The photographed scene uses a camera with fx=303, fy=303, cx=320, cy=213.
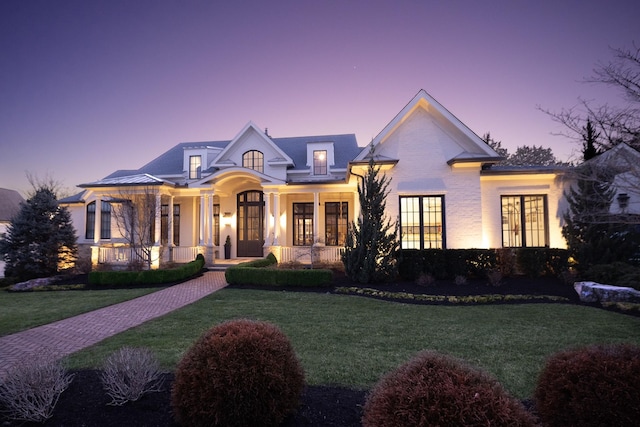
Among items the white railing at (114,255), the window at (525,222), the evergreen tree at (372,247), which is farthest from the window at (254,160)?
the window at (525,222)

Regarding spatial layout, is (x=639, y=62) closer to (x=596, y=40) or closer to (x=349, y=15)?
(x=596, y=40)

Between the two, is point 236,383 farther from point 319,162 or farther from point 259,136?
point 259,136

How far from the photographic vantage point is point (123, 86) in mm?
15141

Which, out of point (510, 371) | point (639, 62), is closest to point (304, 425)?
point (510, 371)

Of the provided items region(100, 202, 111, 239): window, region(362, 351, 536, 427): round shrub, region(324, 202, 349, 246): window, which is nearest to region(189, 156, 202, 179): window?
region(100, 202, 111, 239): window

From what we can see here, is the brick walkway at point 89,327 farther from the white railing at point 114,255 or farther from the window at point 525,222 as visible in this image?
the window at point 525,222

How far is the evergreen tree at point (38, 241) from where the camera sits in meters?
14.5

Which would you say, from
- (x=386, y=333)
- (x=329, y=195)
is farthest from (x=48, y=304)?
(x=329, y=195)

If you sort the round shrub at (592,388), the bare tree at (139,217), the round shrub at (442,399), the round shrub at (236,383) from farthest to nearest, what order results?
the bare tree at (139,217)
the round shrub at (236,383)
the round shrub at (592,388)
the round shrub at (442,399)

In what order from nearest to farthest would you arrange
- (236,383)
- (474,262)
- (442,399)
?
(442,399) → (236,383) → (474,262)

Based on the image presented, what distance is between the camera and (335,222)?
18125 mm

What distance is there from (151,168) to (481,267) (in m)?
20.4

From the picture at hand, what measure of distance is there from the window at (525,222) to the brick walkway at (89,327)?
1284 cm

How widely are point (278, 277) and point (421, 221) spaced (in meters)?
6.68
